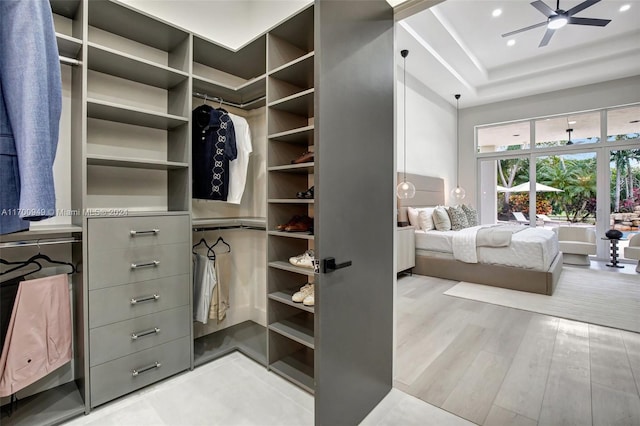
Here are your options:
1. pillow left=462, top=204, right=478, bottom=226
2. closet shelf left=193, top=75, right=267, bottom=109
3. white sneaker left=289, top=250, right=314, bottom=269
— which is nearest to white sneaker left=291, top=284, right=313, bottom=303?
white sneaker left=289, top=250, right=314, bottom=269

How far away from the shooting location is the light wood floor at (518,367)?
1693mm

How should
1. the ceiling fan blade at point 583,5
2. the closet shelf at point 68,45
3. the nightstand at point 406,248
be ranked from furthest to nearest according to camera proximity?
the nightstand at point 406,248, the ceiling fan blade at point 583,5, the closet shelf at point 68,45

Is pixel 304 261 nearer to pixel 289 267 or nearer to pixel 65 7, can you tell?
pixel 289 267

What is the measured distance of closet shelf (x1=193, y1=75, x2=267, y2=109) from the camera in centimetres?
224

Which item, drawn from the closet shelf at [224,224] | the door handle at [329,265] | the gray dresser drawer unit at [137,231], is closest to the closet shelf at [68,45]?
the gray dresser drawer unit at [137,231]

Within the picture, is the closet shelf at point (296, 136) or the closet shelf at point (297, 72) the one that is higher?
the closet shelf at point (297, 72)

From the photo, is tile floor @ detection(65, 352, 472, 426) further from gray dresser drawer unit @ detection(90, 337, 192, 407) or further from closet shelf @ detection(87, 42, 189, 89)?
closet shelf @ detection(87, 42, 189, 89)

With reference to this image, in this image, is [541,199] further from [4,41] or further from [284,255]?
[4,41]

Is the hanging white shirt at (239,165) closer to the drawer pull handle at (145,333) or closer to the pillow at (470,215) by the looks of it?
the drawer pull handle at (145,333)

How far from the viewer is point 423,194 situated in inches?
213

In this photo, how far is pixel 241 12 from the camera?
270 centimetres

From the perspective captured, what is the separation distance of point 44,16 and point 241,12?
7.36 ft

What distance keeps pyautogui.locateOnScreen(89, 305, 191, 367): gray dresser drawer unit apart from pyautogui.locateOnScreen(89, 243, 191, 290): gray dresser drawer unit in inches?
9.8

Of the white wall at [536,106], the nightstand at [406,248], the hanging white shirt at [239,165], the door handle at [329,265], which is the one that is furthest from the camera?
the white wall at [536,106]
